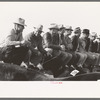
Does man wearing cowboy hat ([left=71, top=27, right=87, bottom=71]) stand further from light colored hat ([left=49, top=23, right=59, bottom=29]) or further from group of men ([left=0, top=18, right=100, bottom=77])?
light colored hat ([left=49, top=23, right=59, bottom=29])

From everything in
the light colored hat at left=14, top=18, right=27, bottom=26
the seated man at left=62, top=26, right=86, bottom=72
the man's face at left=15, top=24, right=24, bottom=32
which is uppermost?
the light colored hat at left=14, top=18, right=27, bottom=26

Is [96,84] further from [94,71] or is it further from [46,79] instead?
[46,79]

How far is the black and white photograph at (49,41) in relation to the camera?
7.19 feet

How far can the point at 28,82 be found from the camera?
7.22 ft

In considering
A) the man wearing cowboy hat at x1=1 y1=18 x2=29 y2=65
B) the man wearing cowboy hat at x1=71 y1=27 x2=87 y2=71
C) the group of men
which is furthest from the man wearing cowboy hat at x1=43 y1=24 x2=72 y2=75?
the man wearing cowboy hat at x1=1 y1=18 x2=29 y2=65

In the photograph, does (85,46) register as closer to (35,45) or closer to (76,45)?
(76,45)

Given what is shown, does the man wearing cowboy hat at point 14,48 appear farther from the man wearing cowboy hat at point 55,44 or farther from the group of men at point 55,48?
the man wearing cowboy hat at point 55,44

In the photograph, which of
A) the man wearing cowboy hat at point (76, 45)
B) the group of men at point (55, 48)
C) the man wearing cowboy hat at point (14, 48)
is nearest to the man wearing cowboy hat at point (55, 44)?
the group of men at point (55, 48)

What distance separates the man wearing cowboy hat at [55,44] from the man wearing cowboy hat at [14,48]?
0.22 m

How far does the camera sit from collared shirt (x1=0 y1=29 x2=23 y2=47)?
2.17 m

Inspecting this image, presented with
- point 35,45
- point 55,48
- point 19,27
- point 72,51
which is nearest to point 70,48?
point 72,51

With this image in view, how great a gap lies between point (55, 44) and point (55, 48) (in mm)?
43

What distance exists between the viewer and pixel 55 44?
7.34ft
